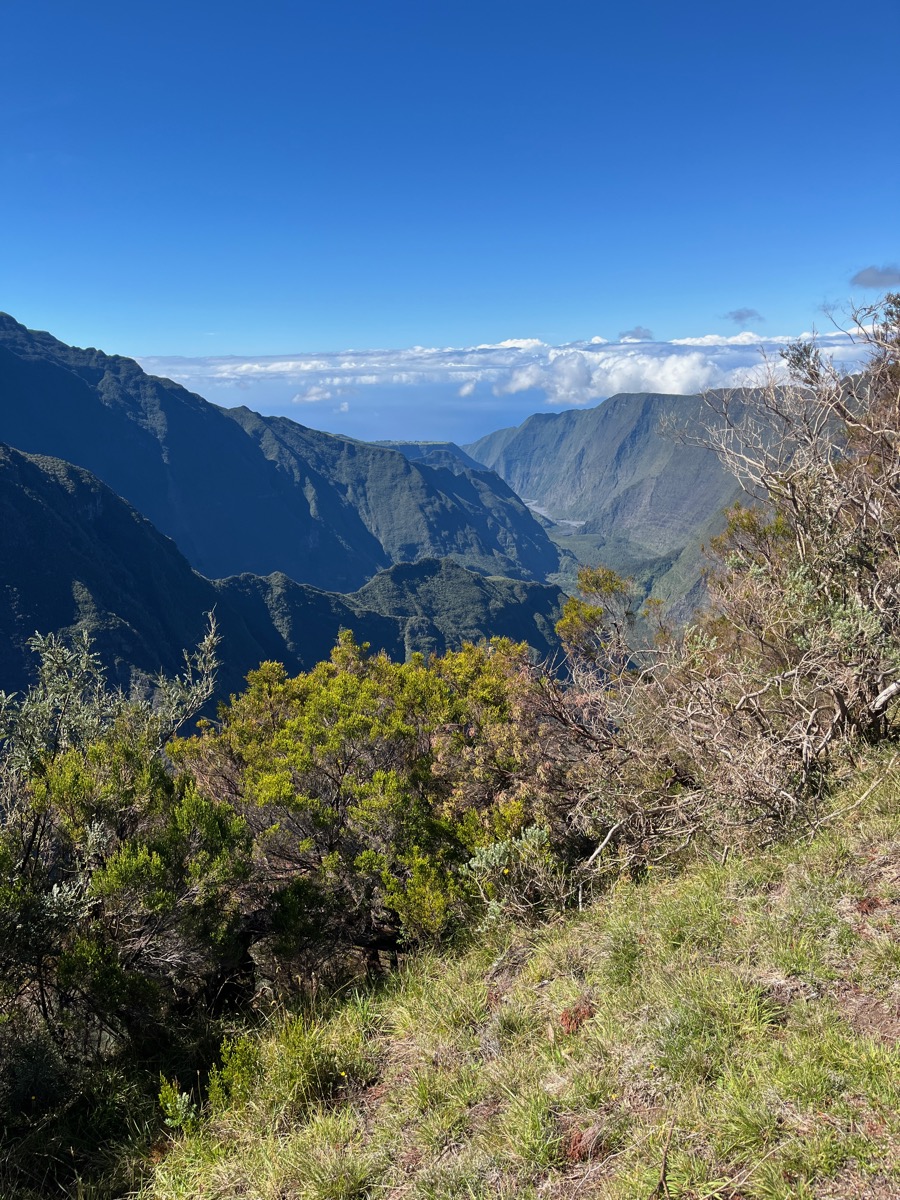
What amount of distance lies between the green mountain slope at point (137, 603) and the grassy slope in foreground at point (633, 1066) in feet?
320

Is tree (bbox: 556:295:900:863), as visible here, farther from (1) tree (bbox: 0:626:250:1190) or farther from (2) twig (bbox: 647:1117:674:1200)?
(1) tree (bbox: 0:626:250:1190)

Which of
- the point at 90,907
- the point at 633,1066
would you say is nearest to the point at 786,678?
the point at 633,1066

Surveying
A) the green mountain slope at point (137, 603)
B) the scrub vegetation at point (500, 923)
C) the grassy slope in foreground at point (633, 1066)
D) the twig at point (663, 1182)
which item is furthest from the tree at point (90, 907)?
the green mountain slope at point (137, 603)

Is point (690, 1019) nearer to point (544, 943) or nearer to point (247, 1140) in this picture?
point (544, 943)

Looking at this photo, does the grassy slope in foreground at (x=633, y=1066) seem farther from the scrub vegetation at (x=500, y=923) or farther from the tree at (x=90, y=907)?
the tree at (x=90, y=907)

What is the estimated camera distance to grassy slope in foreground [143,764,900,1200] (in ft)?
9.23

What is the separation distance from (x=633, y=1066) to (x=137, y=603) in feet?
503

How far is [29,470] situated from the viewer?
454 feet

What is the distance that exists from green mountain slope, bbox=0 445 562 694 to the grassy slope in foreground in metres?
97.7

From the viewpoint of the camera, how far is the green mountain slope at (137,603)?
121 meters

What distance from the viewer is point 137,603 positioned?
14138 cm

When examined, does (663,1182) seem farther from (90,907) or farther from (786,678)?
(786,678)

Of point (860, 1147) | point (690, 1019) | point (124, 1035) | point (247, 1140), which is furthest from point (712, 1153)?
point (124, 1035)

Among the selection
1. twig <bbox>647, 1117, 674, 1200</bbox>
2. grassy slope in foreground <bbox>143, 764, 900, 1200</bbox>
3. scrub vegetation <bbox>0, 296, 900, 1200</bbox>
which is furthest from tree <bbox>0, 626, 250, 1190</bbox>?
twig <bbox>647, 1117, 674, 1200</bbox>
